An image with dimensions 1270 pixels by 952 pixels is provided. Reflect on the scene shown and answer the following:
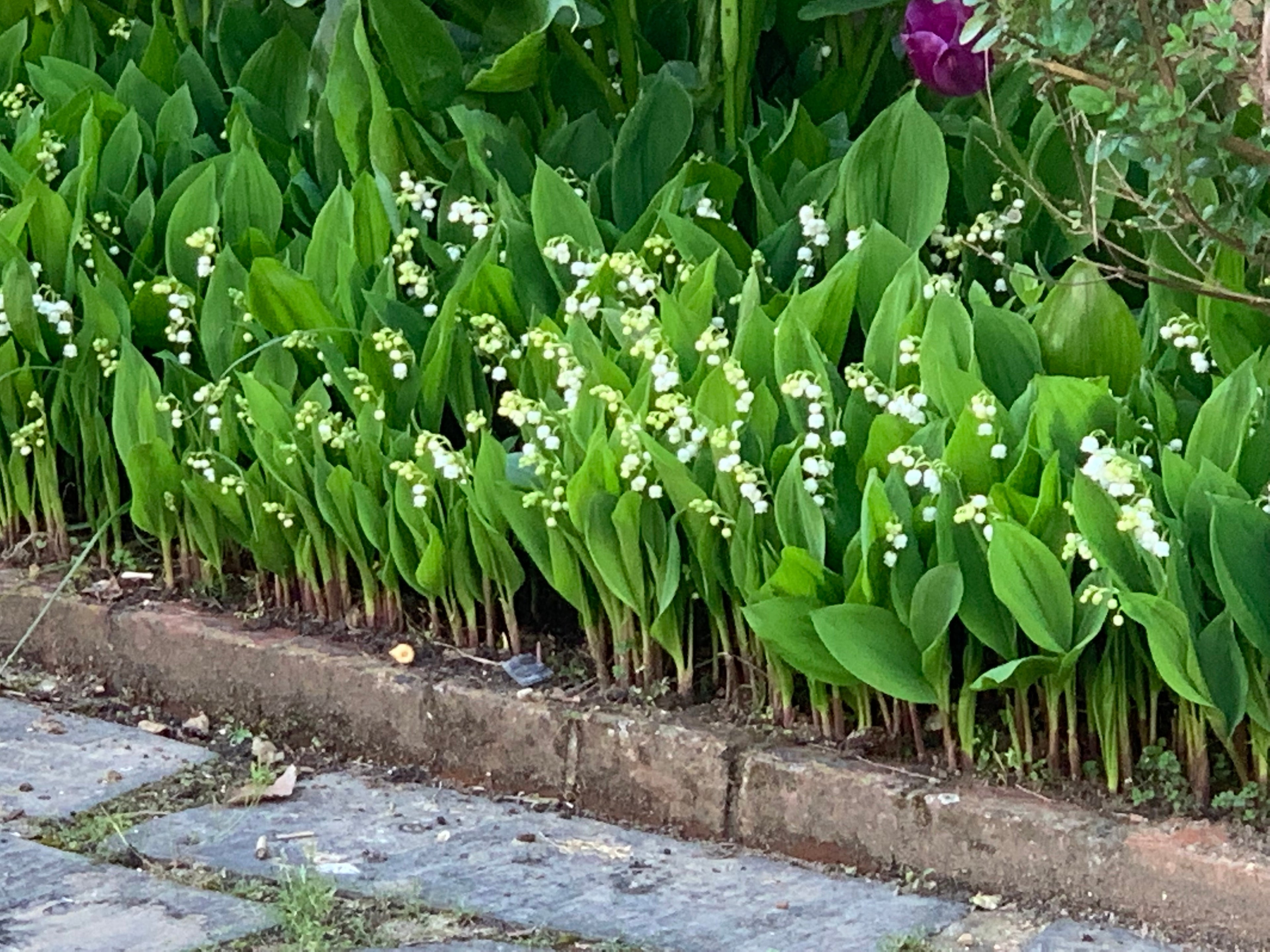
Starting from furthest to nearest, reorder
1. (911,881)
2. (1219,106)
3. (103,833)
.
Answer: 1. (1219,106)
2. (103,833)
3. (911,881)

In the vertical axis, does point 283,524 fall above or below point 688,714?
above

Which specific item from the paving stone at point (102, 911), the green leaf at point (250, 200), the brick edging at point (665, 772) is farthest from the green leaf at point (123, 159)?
the paving stone at point (102, 911)

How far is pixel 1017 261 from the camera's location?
3.17m

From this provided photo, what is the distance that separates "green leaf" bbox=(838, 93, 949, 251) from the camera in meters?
3.15

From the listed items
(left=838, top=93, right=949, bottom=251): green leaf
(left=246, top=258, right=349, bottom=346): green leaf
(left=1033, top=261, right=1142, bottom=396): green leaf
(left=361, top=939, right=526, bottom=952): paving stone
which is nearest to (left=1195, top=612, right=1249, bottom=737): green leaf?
(left=1033, top=261, right=1142, bottom=396): green leaf

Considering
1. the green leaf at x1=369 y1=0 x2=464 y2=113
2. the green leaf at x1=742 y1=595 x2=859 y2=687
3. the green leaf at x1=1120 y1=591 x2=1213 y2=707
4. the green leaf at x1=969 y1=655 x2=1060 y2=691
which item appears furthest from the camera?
the green leaf at x1=369 y1=0 x2=464 y2=113

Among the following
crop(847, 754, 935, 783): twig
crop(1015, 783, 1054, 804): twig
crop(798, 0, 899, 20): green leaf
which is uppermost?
crop(798, 0, 899, 20): green leaf

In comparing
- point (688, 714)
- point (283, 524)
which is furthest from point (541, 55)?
point (688, 714)

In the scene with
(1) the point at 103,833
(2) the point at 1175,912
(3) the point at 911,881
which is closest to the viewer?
(2) the point at 1175,912

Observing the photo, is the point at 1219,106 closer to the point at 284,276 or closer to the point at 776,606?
the point at 776,606

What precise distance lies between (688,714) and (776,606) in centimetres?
32

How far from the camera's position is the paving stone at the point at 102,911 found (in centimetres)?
233

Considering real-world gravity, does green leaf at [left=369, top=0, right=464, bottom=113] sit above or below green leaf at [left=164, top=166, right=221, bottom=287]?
above

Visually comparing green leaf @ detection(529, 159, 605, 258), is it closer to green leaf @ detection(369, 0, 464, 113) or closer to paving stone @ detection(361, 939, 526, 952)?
green leaf @ detection(369, 0, 464, 113)
